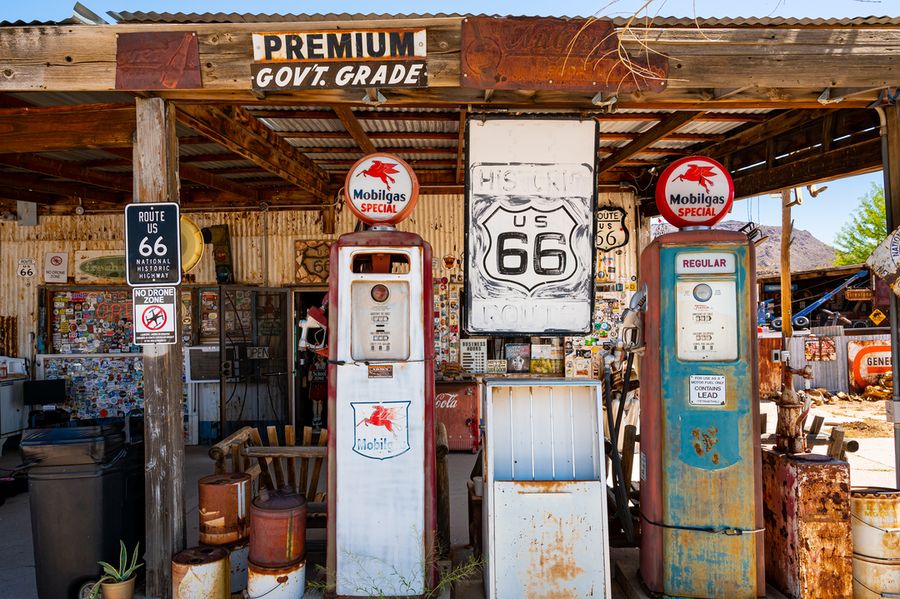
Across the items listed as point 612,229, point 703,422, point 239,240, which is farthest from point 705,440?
point 239,240

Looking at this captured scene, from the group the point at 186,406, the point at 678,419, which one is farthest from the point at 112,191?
the point at 678,419

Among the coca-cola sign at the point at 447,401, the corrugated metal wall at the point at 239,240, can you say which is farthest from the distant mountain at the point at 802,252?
the coca-cola sign at the point at 447,401

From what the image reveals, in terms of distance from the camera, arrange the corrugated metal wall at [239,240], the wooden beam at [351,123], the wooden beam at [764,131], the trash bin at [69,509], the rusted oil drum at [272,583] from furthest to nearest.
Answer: the corrugated metal wall at [239,240], the wooden beam at [764,131], the wooden beam at [351,123], the trash bin at [69,509], the rusted oil drum at [272,583]

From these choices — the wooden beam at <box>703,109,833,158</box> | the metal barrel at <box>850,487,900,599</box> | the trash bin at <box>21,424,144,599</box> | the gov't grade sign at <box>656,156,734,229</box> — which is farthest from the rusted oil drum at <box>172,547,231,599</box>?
the wooden beam at <box>703,109,833,158</box>

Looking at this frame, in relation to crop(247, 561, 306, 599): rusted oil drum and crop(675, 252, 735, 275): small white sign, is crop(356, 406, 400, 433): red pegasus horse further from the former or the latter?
crop(675, 252, 735, 275): small white sign

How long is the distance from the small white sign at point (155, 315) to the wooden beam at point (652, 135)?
11.1ft

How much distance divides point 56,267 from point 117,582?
21.3 ft

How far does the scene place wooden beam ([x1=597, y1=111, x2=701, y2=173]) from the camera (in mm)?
4992

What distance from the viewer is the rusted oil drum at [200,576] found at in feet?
10.8

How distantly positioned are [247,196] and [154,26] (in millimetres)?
4476

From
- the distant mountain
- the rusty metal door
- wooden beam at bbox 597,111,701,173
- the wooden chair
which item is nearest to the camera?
the rusty metal door

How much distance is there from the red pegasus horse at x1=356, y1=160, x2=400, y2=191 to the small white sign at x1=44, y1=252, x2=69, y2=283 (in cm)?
695

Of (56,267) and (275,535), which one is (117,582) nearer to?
(275,535)

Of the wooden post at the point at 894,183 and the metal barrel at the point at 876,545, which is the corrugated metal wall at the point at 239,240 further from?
the metal barrel at the point at 876,545
